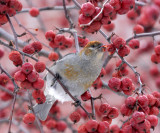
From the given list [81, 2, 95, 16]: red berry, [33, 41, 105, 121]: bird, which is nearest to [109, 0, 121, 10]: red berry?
[81, 2, 95, 16]: red berry

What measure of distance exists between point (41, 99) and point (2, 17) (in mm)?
481

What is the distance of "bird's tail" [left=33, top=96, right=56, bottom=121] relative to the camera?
1.72 meters

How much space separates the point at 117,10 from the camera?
127cm

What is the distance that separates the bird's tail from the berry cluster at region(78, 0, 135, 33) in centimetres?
80

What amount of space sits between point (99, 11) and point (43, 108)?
916 mm

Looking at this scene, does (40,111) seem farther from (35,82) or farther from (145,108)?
(145,108)

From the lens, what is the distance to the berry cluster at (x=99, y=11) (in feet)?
3.80

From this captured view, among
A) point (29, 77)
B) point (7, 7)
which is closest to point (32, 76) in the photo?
point (29, 77)

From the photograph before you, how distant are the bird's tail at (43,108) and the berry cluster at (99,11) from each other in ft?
2.64

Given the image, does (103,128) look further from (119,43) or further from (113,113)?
(119,43)

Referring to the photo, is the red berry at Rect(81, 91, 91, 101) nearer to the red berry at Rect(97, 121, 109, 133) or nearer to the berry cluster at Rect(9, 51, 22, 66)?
the red berry at Rect(97, 121, 109, 133)

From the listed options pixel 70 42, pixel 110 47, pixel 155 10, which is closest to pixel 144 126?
pixel 110 47

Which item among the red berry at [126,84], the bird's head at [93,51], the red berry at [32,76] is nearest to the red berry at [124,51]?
the red berry at [126,84]

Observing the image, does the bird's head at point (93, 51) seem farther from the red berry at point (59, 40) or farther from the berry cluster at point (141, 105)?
the berry cluster at point (141, 105)
